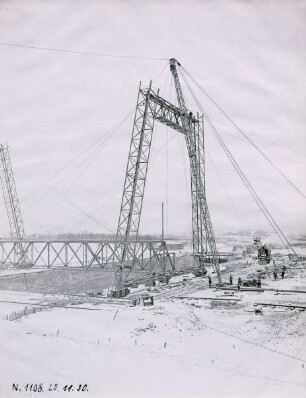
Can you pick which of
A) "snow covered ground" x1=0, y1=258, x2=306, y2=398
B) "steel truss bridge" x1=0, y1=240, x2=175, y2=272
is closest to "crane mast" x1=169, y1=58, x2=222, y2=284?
"steel truss bridge" x1=0, y1=240, x2=175, y2=272

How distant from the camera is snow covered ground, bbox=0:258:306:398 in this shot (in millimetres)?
9289

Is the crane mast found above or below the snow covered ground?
above

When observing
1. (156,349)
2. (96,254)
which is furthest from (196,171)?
(156,349)

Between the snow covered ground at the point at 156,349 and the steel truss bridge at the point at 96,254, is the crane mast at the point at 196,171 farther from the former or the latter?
the snow covered ground at the point at 156,349

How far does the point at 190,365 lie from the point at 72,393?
3278 millimetres

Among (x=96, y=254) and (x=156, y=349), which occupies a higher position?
(x=96, y=254)

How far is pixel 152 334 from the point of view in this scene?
13.9 m

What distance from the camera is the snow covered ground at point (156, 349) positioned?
9.29 m

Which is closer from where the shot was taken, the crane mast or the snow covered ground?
the snow covered ground

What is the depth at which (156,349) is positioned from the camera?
474 inches

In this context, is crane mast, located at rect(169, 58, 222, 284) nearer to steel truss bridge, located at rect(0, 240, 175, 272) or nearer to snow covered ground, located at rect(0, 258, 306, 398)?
steel truss bridge, located at rect(0, 240, 175, 272)

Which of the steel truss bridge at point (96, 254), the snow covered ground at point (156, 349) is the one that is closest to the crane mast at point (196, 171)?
the steel truss bridge at point (96, 254)

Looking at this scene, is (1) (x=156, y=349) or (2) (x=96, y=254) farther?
(2) (x=96, y=254)

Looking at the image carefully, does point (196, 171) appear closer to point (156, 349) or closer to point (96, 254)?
point (96, 254)
